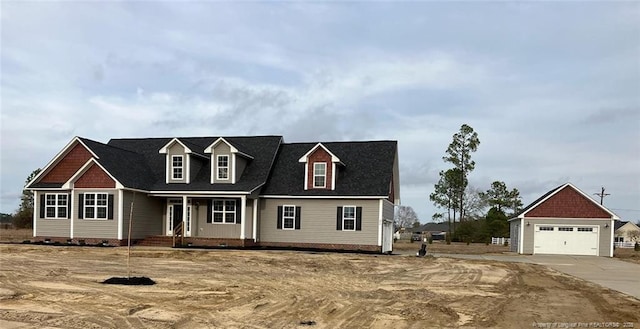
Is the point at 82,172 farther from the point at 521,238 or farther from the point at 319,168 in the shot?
the point at 521,238

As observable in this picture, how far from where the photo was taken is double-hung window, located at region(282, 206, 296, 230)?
3134cm

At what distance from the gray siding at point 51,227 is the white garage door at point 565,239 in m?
28.9

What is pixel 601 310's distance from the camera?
12234 millimetres

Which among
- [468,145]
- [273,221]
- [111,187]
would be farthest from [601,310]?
[468,145]

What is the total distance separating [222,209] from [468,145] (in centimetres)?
3604

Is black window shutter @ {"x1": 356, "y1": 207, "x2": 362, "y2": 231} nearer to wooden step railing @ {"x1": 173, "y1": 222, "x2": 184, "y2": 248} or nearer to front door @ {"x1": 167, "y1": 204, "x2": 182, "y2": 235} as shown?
wooden step railing @ {"x1": 173, "y1": 222, "x2": 184, "y2": 248}

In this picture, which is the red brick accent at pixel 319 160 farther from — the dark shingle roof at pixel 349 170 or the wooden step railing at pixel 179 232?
the wooden step railing at pixel 179 232

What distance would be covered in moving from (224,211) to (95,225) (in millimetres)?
6900

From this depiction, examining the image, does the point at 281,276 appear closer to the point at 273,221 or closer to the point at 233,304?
the point at 233,304

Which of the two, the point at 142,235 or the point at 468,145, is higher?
the point at 468,145

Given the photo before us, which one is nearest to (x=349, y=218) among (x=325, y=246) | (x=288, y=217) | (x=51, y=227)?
(x=325, y=246)

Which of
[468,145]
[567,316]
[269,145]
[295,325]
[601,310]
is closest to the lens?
[295,325]

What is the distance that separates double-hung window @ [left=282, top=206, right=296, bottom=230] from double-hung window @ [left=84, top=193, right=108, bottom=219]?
9.62m

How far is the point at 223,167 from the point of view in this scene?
3222 cm
